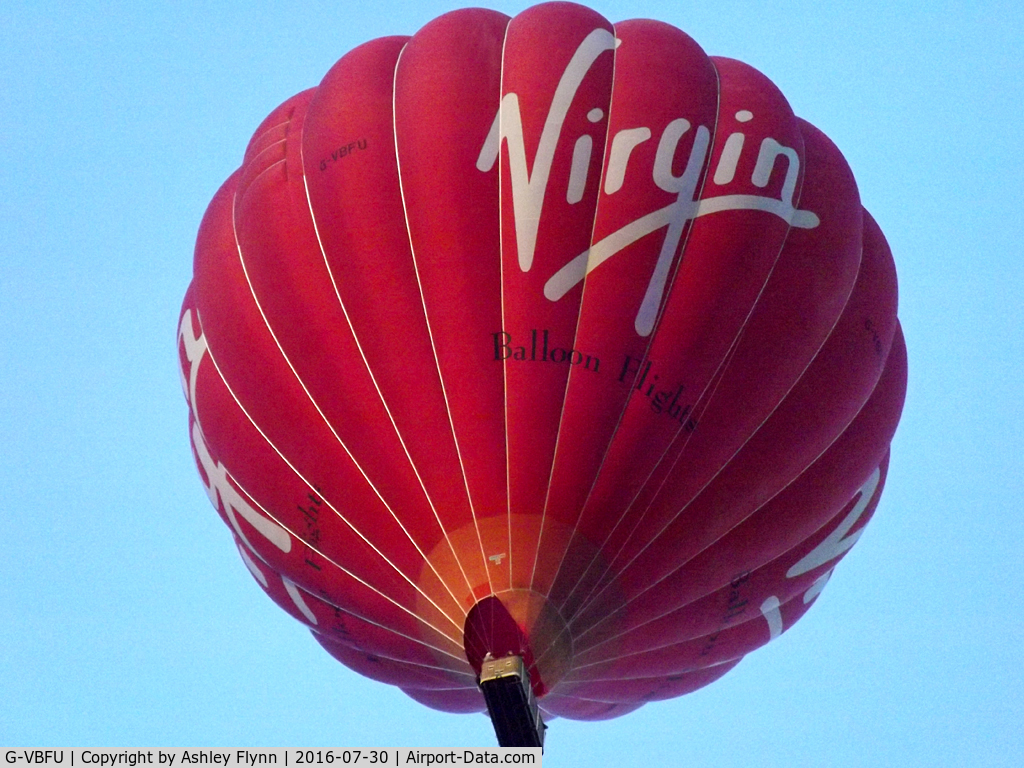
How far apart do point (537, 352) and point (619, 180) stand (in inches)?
53.5

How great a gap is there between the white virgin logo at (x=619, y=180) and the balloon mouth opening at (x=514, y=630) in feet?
6.51

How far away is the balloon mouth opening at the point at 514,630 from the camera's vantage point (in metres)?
11.5

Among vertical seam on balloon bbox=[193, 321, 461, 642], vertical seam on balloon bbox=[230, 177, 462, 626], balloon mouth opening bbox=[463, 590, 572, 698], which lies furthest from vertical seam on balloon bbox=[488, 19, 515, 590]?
vertical seam on balloon bbox=[193, 321, 461, 642]

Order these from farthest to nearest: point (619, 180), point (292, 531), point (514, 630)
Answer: point (292, 531) → point (619, 180) → point (514, 630)

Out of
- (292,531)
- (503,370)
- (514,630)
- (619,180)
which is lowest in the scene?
(514,630)

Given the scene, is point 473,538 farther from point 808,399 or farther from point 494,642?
point 808,399

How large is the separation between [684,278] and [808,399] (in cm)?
128

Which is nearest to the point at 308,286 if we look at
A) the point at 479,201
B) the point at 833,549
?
the point at 479,201

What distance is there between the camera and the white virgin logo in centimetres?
1165

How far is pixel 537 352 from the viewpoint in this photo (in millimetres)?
11508

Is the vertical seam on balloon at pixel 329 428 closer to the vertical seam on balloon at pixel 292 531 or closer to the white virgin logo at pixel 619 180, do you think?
the vertical seam on balloon at pixel 292 531

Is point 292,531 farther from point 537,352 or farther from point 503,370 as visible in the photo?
point 537,352

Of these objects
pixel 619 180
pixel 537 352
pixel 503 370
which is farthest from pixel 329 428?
pixel 619 180

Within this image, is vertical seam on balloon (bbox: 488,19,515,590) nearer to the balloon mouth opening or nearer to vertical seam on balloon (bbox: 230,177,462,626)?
the balloon mouth opening
